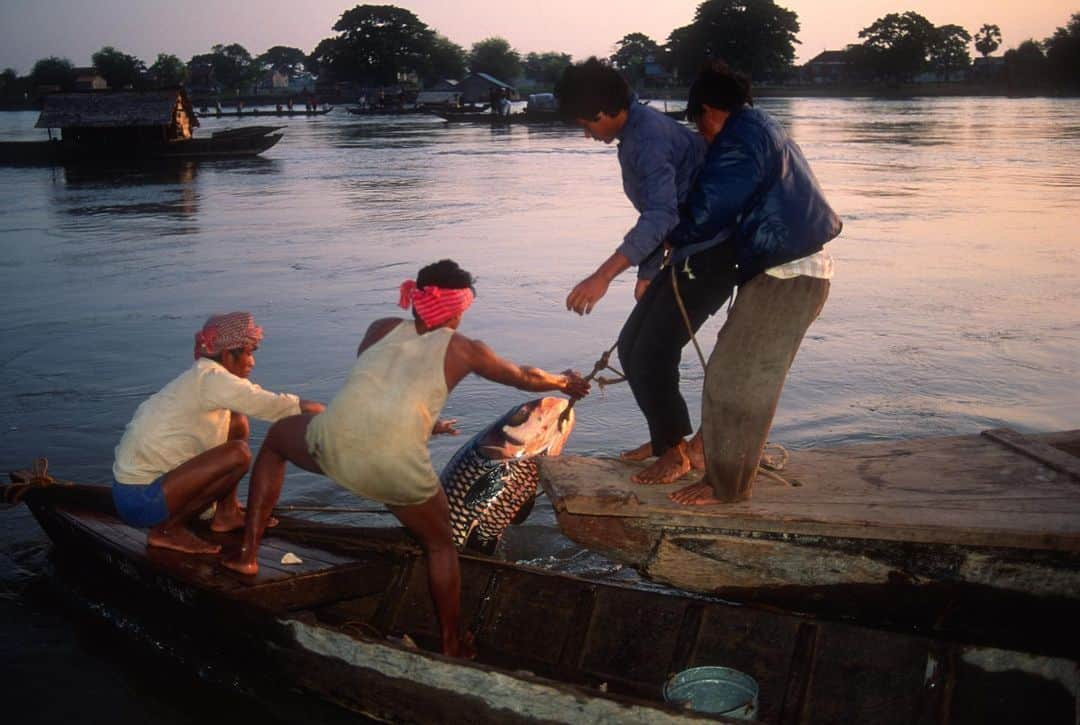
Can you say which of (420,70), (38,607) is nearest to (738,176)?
(38,607)

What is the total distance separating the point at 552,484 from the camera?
4.50 meters

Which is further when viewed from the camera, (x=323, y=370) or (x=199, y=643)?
(x=323, y=370)

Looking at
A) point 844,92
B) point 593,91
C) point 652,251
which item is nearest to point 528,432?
point 652,251

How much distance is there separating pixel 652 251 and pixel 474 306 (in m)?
8.57

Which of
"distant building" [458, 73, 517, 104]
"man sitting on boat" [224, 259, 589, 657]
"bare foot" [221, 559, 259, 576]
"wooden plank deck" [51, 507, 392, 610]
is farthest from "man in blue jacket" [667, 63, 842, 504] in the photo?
"distant building" [458, 73, 517, 104]

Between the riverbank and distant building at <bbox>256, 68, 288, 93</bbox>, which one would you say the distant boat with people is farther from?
distant building at <bbox>256, 68, 288, 93</bbox>

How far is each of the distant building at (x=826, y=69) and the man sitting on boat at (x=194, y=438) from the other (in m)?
140

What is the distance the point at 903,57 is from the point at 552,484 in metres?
125

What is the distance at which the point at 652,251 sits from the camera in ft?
13.7

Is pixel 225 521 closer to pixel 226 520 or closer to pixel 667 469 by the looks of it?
pixel 226 520

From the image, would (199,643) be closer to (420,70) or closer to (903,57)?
(903,57)

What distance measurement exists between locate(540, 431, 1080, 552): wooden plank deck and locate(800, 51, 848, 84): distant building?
138827 mm

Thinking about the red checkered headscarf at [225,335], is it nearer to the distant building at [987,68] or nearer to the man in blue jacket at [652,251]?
the man in blue jacket at [652,251]

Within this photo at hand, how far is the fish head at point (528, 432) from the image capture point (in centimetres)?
505
